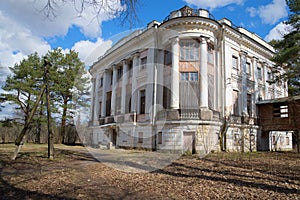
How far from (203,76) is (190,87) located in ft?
4.62

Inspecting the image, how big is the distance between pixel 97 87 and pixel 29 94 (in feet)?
27.9

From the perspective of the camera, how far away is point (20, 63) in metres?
27.8

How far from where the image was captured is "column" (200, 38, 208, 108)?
17.8 m

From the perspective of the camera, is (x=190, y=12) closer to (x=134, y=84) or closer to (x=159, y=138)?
(x=134, y=84)

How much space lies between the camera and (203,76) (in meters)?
18.3

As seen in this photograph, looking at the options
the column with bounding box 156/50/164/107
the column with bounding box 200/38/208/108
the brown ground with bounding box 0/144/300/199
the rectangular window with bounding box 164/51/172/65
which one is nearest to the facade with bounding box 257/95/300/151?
the column with bounding box 200/38/208/108

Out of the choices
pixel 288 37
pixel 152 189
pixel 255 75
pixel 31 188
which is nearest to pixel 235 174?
pixel 152 189

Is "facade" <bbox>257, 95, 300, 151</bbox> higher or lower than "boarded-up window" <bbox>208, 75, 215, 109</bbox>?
lower

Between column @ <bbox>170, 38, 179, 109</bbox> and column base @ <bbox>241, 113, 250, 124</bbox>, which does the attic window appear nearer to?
column base @ <bbox>241, 113, 250, 124</bbox>

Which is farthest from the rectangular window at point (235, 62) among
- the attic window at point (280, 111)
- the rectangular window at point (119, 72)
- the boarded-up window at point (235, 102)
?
the rectangular window at point (119, 72)

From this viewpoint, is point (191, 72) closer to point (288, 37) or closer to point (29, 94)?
point (288, 37)

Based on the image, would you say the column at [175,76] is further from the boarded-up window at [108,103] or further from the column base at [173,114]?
the boarded-up window at [108,103]

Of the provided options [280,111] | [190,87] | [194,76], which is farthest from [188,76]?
[280,111]

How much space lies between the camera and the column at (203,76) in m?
17.8
